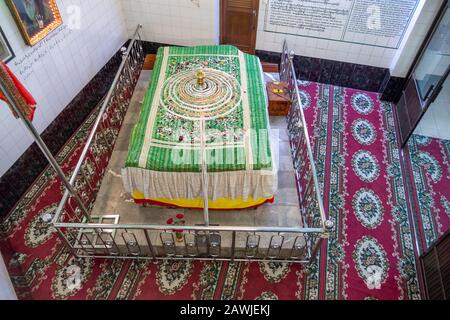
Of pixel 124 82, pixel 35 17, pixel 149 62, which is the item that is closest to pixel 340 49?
pixel 149 62

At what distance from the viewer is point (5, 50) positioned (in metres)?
3.64

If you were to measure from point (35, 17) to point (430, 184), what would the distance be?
5.72m

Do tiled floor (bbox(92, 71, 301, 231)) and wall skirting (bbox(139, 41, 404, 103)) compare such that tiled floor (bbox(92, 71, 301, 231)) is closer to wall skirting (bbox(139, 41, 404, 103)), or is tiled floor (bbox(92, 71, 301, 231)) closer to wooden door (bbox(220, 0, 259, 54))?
wall skirting (bbox(139, 41, 404, 103))

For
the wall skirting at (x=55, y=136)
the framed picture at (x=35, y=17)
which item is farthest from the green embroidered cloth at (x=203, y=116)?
the framed picture at (x=35, y=17)

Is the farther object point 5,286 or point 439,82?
point 439,82

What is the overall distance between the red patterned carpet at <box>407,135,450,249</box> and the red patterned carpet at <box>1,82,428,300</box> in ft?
0.65

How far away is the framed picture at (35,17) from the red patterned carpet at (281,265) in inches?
66.4

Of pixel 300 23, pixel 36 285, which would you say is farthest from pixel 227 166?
pixel 300 23

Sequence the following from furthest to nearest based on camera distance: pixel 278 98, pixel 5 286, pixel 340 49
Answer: pixel 340 49, pixel 278 98, pixel 5 286

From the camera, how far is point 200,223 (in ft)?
13.0

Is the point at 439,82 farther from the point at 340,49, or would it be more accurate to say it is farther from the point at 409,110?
the point at 340,49

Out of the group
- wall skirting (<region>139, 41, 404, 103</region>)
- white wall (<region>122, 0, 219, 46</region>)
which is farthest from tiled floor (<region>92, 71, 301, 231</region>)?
white wall (<region>122, 0, 219, 46</region>)

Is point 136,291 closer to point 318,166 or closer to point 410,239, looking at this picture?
point 318,166

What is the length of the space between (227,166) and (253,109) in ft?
Result: 3.53
